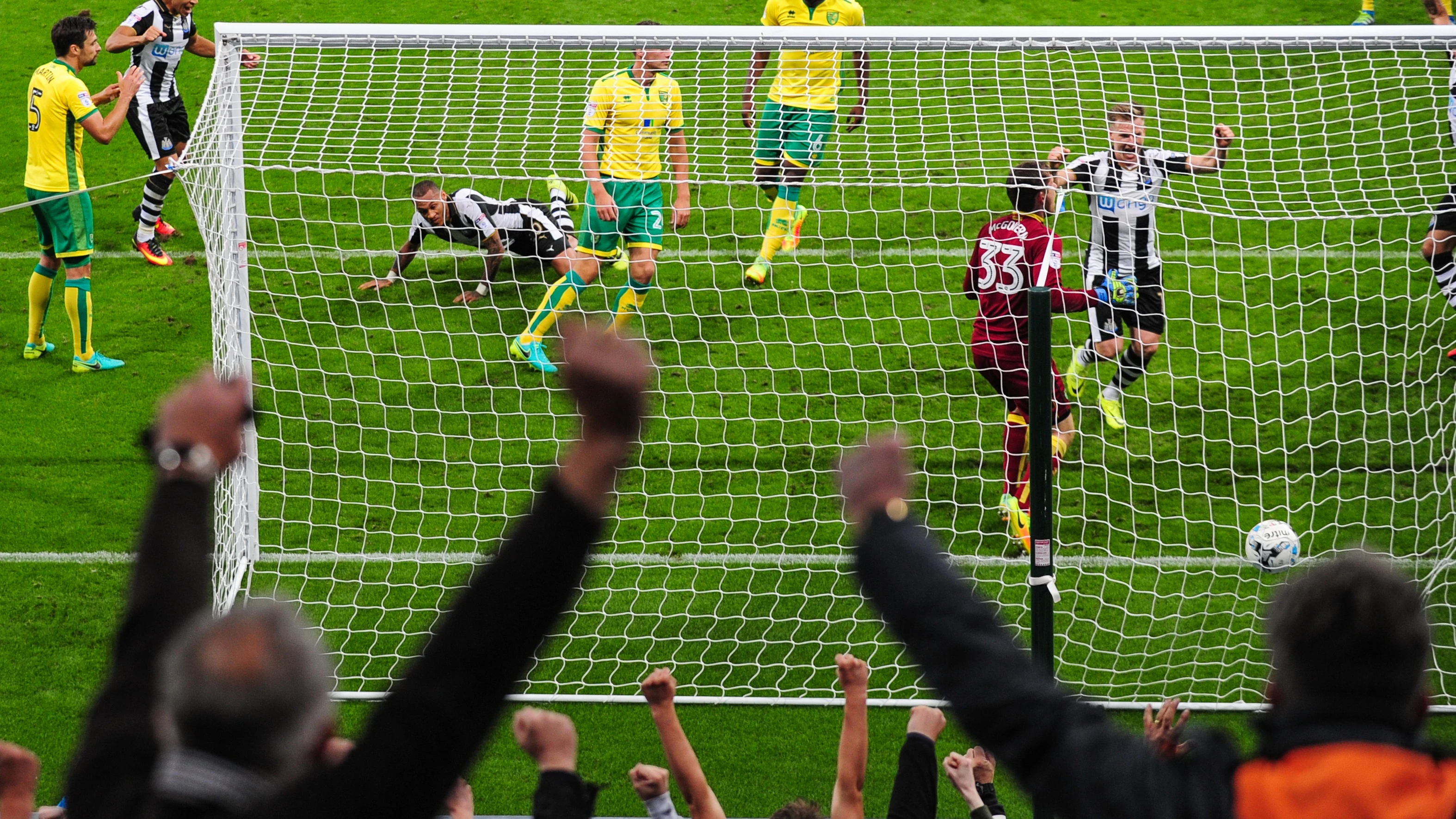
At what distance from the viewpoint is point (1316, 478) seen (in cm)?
713

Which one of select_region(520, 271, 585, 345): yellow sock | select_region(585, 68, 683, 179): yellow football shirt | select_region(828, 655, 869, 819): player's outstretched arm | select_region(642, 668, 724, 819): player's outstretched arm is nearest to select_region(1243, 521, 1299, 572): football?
select_region(828, 655, 869, 819): player's outstretched arm

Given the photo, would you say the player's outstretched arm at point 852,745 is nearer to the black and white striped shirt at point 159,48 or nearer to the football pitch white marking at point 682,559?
the football pitch white marking at point 682,559

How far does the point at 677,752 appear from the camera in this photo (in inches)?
128

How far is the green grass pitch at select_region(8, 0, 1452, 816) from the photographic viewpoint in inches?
226

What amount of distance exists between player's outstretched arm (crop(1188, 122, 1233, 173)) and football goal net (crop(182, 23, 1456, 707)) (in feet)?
0.58

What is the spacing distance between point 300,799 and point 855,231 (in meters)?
8.89

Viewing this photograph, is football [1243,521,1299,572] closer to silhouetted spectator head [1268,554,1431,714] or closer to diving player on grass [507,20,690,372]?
diving player on grass [507,20,690,372]

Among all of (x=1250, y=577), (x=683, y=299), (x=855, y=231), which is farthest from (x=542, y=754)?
(x=855, y=231)

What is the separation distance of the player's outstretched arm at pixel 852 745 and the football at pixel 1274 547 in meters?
3.09

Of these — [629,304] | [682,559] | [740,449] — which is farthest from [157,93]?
[682,559]

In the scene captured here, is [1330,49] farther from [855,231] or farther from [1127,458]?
[855,231]

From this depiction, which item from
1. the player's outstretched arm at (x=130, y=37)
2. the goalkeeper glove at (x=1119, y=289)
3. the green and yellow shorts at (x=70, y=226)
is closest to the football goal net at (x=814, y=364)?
the goalkeeper glove at (x=1119, y=289)

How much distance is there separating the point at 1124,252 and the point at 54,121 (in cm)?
669

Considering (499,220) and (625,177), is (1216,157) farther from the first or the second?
(499,220)
